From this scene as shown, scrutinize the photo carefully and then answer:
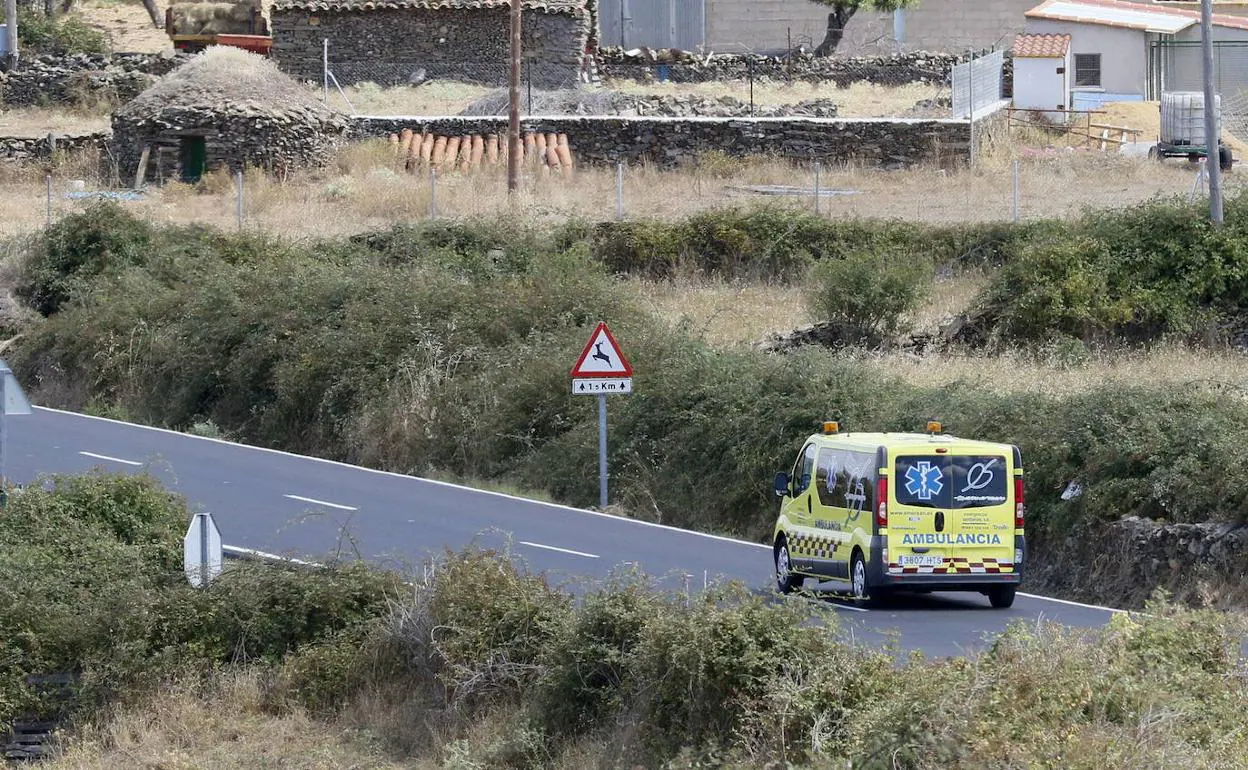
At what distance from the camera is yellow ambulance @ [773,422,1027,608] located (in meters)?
17.7

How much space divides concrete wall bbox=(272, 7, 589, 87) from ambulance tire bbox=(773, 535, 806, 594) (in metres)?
43.4

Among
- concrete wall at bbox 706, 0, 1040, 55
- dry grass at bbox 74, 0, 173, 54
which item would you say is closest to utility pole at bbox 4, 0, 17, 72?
dry grass at bbox 74, 0, 173, 54

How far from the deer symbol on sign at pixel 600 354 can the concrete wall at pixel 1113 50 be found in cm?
3591

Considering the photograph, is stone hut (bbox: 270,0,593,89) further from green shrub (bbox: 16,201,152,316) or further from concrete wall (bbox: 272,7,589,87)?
green shrub (bbox: 16,201,152,316)

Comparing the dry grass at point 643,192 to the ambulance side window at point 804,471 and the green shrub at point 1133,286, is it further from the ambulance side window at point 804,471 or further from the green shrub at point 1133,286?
the ambulance side window at point 804,471

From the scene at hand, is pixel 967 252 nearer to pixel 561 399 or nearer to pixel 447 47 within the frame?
pixel 561 399

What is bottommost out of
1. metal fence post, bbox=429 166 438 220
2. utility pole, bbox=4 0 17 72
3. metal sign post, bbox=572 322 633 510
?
metal sign post, bbox=572 322 633 510

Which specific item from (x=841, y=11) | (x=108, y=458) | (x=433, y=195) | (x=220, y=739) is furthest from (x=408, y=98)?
(x=220, y=739)

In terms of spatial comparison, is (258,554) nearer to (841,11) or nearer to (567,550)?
(567,550)

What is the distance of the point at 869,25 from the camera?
7412cm

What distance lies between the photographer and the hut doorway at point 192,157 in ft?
170

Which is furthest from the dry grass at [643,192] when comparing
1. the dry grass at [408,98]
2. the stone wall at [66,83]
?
the stone wall at [66,83]

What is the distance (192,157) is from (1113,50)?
27718mm

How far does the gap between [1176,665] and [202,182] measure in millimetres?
40945
